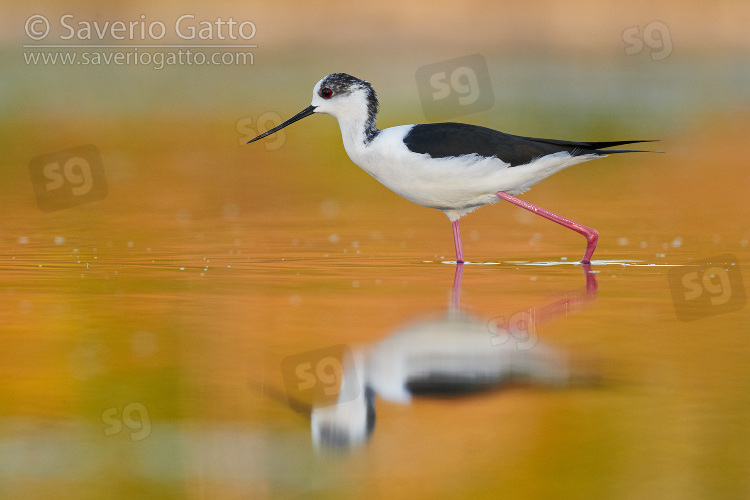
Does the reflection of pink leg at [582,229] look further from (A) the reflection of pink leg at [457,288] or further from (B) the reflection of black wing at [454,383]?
(B) the reflection of black wing at [454,383]

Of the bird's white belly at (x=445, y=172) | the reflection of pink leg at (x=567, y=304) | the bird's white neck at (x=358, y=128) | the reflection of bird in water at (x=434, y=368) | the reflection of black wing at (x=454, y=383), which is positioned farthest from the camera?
the bird's white neck at (x=358, y=128)

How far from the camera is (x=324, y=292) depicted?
707cm

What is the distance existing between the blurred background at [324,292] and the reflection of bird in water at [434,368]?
0.33 ft

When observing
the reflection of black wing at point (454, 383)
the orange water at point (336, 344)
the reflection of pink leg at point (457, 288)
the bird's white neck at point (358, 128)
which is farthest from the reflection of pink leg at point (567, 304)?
the bird's white neck at point (358, 128)

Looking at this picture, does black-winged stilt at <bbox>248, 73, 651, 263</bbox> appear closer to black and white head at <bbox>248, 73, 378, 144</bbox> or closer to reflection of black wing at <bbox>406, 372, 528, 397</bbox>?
black and white head at <bbox>248, 73, 378, 144</bbox>

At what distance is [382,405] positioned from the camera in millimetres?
4637

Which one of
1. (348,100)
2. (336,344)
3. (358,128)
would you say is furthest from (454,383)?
(348,100)

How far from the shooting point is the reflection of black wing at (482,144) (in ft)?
27.3

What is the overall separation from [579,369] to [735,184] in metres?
8.12

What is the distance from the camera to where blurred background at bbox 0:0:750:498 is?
395 centimetres

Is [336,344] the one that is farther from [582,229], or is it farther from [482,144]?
[582,229]

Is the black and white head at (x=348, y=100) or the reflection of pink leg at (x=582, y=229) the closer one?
the reflection of pink leg at (x=582, y=229)

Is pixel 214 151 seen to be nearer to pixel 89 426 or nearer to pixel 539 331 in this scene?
pixel 539 331

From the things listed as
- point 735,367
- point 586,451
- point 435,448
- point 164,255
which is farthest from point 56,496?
point 164,255
